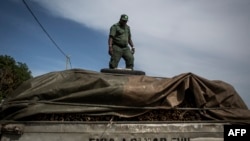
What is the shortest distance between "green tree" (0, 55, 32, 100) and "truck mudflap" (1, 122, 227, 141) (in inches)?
721

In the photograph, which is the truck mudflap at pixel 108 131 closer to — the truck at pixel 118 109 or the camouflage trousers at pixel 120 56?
the truck at pixel 118 109

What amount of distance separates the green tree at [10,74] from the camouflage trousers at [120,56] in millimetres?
16093

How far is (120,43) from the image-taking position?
699cm

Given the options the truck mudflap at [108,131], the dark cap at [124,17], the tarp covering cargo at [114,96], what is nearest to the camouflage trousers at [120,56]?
the dark cap at [124,17]

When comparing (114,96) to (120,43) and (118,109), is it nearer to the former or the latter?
(118,109)

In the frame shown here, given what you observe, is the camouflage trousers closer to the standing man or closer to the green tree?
the standing man

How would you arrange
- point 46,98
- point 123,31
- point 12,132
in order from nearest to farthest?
point 12,132
point 46,98
point 123,31

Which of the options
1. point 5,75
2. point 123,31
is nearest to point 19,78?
point 5,75

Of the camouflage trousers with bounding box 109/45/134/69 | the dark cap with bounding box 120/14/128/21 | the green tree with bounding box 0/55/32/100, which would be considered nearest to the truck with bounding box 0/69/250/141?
the camouflage trousers with bounding box 109/45/134/69

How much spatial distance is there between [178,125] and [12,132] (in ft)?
6.73

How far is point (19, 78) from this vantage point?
23.4m

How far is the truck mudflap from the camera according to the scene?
3.82 m

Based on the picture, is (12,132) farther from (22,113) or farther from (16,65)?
(16,65)

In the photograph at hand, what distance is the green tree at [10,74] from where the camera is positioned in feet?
71.9
